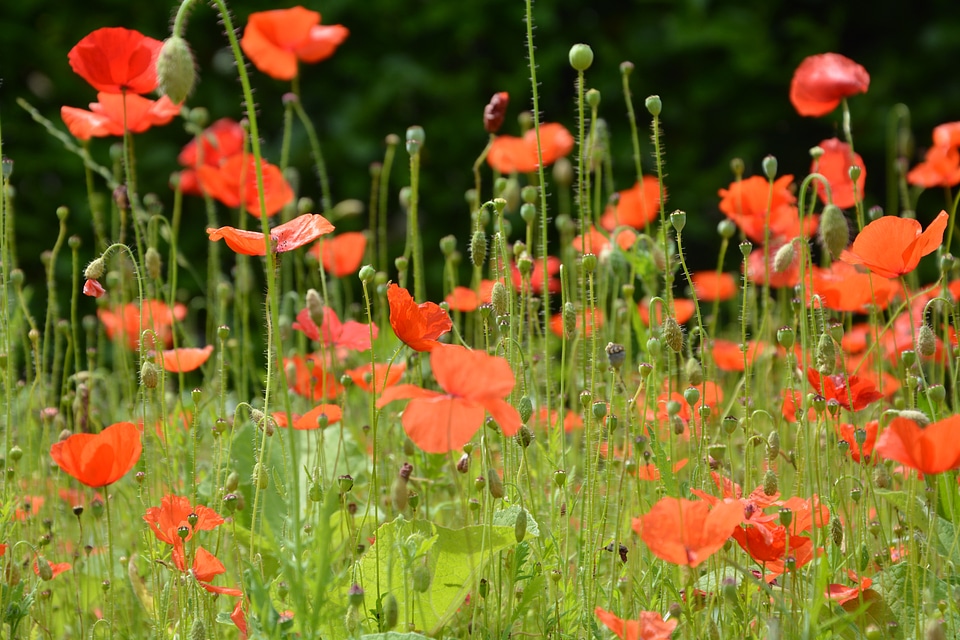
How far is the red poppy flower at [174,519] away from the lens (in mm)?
1537

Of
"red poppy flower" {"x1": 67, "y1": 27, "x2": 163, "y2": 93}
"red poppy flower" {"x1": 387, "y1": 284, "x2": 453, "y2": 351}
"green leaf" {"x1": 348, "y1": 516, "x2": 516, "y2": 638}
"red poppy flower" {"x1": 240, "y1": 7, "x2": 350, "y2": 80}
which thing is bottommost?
"green leaf" {"x1": 348, "y1": 516, "x2": 516, "y2": 638}

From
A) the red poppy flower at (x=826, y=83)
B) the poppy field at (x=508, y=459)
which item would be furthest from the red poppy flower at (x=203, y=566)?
the red poppy flower at (x=826, y=83)

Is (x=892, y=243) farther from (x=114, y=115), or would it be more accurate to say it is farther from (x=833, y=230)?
(x=114, y=115)

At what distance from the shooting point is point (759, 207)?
2.39 metres

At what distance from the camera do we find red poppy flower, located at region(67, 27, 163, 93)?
1.83 m

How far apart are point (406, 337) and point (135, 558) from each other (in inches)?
31.2

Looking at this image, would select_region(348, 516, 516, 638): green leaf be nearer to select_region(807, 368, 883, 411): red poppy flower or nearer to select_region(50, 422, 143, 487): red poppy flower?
select_region(50, 422, 143, 487): red poppy flower

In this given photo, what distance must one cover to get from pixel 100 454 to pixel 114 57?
0.69 metres

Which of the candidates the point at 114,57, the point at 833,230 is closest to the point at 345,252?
the point at 114,57

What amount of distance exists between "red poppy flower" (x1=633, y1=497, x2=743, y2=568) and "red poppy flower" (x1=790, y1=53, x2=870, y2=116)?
1.30 meters

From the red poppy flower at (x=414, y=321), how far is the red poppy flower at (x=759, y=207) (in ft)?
2.97

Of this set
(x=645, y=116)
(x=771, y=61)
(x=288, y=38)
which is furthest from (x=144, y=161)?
(x=771, y=61)

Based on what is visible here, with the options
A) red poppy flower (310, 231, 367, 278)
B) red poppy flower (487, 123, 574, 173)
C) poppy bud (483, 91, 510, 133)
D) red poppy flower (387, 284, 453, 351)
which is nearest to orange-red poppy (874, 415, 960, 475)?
red poppy flower (387, 284, 453, 351)

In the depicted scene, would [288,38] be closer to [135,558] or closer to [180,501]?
[135,558]
